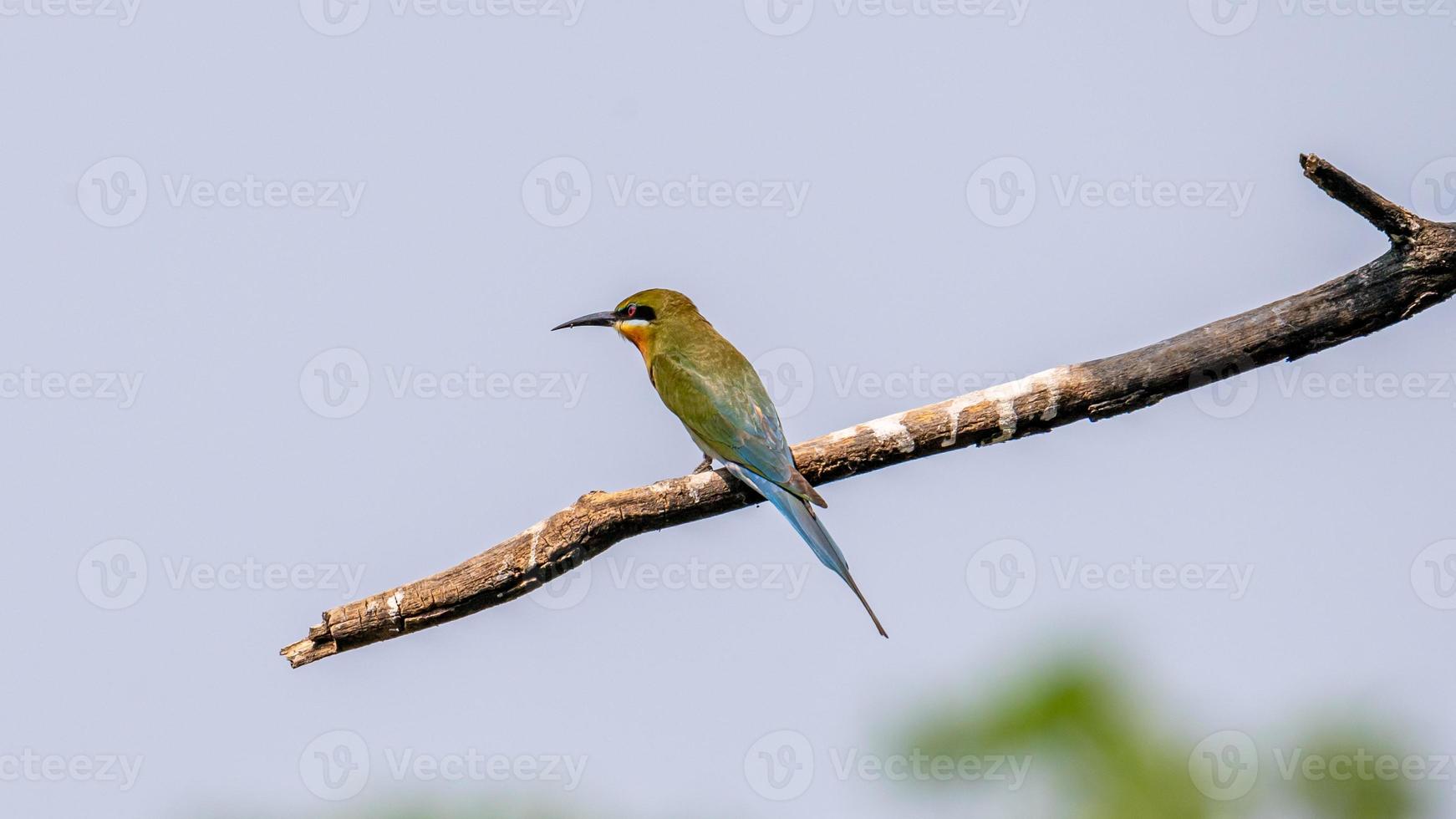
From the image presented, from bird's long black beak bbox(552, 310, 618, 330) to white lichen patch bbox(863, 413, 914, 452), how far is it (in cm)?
240

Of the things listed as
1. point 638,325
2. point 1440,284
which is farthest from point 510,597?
point 1440,284

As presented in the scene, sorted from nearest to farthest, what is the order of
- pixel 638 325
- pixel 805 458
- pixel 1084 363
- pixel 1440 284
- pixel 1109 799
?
pixel 1440 284 < pixel 1084 363 < pixel 805 458 < pixel 638 325 < pixel 1109 799

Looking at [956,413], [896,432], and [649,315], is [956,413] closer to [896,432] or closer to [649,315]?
[896,432]

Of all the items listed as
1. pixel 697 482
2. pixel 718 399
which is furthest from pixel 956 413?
pixel 718 399

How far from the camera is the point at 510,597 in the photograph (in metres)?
4.36

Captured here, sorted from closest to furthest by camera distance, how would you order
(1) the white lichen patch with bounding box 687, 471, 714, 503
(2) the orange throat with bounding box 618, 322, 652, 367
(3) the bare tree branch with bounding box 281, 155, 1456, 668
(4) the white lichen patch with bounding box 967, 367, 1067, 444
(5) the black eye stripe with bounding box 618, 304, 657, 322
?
(3) the bare tree branch with bounding box 281, 155, 1456, 668
(4) the white lichen patch with bounding box 967, 367, 1067, 444
(1) the white lichen patch with bounding box 687, 471, 714, 503
(2) the orange throat with bounding box 618, 322, 652, 367
(5) the black eye stripe with bounding box 618, 304, 657, 322

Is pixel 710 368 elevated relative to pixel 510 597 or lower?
elevated

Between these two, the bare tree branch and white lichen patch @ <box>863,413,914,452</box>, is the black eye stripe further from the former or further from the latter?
white lichen patch @ <box>863,413,914,452</box>

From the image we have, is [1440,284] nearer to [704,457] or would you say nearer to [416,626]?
[704,457]

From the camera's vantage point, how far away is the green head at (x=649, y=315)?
21.1ft

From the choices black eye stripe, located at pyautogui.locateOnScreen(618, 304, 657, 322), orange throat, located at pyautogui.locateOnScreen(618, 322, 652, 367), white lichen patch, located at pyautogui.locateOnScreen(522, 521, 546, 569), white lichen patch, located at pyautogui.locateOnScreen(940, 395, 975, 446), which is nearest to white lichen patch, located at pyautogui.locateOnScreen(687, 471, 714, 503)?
white lichen patch, located at pyautogui.locateOnScreen(522, 521, 546, 569)

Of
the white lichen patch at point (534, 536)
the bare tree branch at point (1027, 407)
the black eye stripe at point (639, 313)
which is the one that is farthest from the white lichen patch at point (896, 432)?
the black eye stripe at point (639, 313)

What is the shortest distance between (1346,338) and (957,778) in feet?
16.5

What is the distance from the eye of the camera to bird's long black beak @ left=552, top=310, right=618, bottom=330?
673cm
